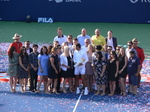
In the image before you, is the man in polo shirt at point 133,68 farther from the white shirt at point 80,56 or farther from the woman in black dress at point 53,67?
the woman in black dress at point 53,67

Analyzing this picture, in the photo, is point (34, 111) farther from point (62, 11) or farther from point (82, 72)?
point (62, 11)

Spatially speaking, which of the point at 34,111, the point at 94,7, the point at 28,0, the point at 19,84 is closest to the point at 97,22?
the point at 94,7

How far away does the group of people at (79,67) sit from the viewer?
11.8 meters

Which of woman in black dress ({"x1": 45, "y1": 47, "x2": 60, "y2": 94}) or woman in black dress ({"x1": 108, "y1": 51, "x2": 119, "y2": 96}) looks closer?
woman in black dress ({"x1": 108, "y1": 51, "x2": 119, "y2": 96})

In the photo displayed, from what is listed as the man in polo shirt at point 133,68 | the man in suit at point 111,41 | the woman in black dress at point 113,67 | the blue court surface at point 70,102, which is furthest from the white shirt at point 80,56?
the man in suit at point 111,41

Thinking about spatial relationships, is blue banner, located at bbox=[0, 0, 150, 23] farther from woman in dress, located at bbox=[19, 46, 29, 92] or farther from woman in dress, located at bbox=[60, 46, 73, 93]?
woman in dress, located at bbox=[19, 46, 29, 92]

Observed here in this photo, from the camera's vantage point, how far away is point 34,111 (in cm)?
1016

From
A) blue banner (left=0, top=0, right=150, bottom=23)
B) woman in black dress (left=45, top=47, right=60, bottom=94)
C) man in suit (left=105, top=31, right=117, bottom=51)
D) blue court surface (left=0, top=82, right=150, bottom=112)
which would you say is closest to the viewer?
blue court surface (left=0, top=82, right=150, bottom=112)

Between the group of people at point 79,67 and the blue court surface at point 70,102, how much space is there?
34 cm

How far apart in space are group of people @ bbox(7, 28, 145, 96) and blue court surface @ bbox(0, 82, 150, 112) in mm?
339

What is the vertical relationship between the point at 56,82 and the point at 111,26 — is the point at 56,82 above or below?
below

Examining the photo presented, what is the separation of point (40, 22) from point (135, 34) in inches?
400

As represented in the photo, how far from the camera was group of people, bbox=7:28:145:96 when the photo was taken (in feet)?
38.9

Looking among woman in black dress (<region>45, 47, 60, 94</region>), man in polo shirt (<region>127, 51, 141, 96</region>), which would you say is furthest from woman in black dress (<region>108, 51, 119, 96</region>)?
woman in black dress (<region>45, 47, 60, 94</region>)
